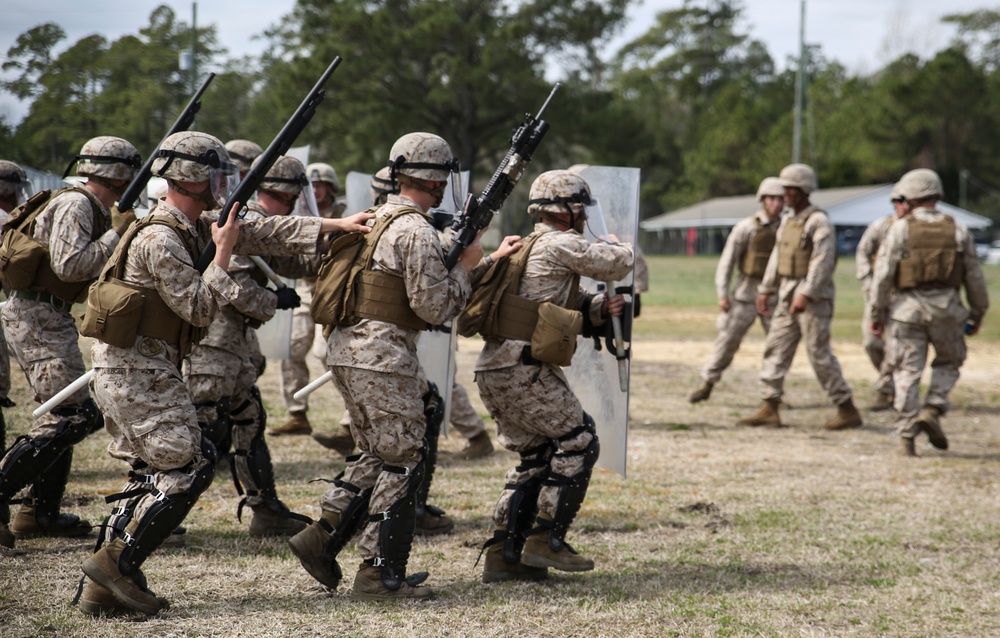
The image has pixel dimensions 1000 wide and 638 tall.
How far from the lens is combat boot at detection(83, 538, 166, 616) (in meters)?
4.41

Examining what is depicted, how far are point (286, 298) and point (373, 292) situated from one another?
2.64ft

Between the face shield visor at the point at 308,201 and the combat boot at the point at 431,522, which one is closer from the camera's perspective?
the combat boot at the point at 431,522

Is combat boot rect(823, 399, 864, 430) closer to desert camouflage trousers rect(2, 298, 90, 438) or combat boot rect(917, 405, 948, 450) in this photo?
combat boot rect(917, 405, 948, 450)

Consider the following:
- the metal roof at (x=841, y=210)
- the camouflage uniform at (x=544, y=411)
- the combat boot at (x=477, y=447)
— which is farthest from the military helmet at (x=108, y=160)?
the metal roof at (x=841, y=210)

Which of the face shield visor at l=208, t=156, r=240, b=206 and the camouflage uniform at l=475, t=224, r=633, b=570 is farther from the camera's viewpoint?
the camouflage uniform at l=475, t=224, r=633, b=570

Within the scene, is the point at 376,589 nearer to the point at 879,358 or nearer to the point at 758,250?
the point at 758,250

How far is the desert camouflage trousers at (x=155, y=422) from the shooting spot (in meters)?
4.44

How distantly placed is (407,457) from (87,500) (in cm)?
272

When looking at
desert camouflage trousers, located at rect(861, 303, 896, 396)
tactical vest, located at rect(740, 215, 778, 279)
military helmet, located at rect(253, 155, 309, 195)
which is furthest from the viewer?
desert camouflage trousers, located at rect(861, 303, 896, 396)

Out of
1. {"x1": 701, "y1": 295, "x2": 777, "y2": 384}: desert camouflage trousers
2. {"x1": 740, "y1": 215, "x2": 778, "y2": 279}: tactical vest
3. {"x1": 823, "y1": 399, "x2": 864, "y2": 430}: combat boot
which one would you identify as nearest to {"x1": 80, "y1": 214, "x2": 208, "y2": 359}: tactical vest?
{"x1": 823, "y1": 399, "x2": 864, "y2": 430}: combat boot

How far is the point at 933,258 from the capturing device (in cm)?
848

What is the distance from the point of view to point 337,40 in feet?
112

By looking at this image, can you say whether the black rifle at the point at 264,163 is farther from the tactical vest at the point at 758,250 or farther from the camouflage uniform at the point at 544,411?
the tactical vest at the point at 758,250

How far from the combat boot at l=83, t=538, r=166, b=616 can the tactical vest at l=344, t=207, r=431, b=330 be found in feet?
4.50
